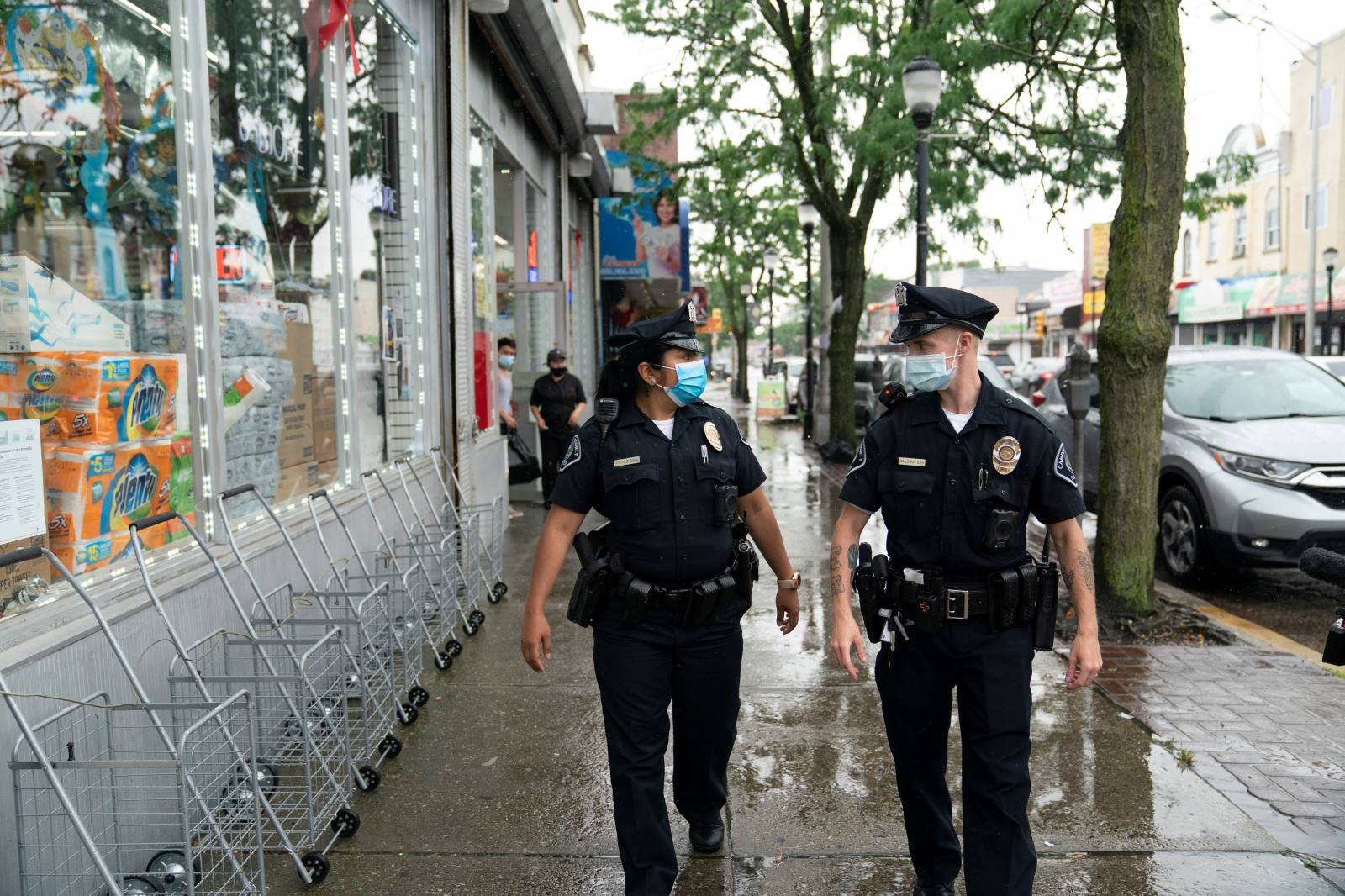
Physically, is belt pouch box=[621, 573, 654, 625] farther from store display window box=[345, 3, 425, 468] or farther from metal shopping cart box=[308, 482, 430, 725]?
store display window box=[345, 3, 425, 468]

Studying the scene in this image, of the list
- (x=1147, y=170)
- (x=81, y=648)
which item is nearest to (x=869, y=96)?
(x=1147, y=170)

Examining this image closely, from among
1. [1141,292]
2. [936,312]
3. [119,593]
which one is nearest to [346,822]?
[119,593]

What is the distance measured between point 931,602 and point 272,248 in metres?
4.31

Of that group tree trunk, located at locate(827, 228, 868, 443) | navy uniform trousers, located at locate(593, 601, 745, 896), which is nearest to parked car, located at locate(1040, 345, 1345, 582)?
navy uniform trousers, located at locate(593, 601, 745, 896)

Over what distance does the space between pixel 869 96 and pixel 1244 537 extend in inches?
381

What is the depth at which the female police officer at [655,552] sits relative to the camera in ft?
12.1

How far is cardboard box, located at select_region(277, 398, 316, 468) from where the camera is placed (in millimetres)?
6117

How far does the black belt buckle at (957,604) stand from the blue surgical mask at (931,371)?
63 cm

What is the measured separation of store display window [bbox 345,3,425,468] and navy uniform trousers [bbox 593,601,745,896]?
4.05 meters

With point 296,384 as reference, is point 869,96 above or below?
above

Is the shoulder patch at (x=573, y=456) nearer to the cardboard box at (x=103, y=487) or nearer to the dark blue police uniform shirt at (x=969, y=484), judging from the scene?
the dark blue police uniform shirt at (x=969, y=484)

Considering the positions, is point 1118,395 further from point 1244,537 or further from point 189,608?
point 189,608

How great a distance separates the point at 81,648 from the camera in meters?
3.67

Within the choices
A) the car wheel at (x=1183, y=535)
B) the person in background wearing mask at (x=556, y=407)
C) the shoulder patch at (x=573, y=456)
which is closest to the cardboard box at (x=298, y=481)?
the shoulder patch at (x=573, y=456)
